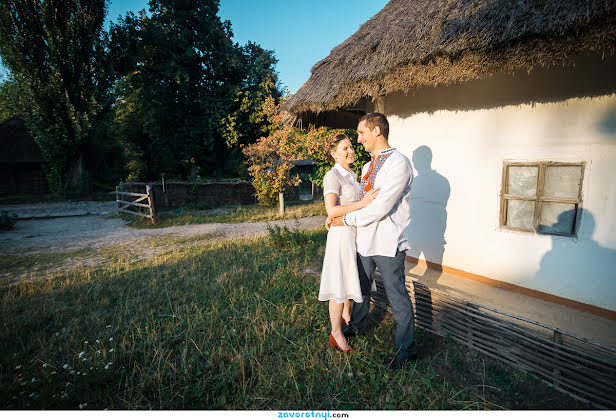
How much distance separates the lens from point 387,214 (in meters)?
2.12

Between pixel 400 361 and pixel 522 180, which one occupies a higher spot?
pixel 522 180

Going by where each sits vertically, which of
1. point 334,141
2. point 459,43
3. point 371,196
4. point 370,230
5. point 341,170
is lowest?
point 370,230

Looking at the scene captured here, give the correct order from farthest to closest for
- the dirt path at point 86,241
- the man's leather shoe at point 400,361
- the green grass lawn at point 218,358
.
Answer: the dirt path at point 86,241 → the man's leather shoe at point 400,361 → the green grass lawn at point 218,358

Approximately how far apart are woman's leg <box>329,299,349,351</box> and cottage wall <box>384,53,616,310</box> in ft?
7.62

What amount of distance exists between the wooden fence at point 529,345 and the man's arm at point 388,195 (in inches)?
45.1

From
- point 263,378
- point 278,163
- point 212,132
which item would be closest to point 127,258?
point 263,378

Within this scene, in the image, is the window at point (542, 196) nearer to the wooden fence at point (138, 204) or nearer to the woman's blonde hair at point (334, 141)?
the woman's blonde hair at point (334, 141)

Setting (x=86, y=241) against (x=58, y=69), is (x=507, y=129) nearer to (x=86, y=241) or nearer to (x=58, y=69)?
(x=86, y=241)

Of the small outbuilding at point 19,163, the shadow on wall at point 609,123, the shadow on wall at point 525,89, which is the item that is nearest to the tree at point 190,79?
the small outbuilding at point 19,163

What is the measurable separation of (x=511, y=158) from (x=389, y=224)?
2263 millimetres

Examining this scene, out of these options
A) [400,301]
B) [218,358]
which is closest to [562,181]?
[400,301]

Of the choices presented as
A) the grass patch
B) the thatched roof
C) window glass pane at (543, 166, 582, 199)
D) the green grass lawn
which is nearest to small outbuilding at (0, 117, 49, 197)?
the grass patch

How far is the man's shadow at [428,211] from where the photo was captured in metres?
3.89

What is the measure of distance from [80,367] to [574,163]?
16.0 feet
